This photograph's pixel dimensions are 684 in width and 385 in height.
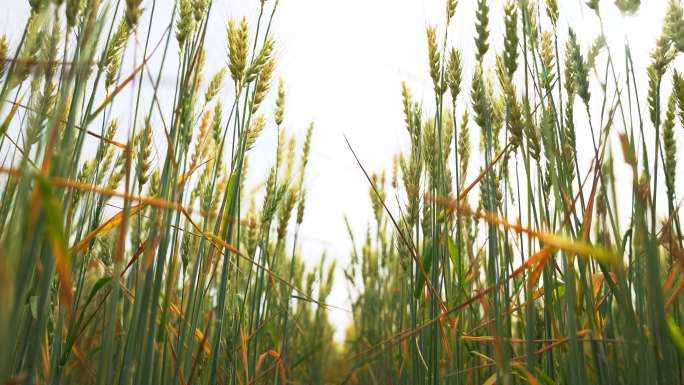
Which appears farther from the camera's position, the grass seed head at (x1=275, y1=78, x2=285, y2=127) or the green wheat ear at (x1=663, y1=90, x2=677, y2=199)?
the grass seed head at (x1=275, y1=78, x2=285, y2=127)

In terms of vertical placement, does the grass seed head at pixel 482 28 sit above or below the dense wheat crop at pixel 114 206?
above

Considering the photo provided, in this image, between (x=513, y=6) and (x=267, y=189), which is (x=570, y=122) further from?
(x=267, y=189)

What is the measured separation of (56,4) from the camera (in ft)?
2.80

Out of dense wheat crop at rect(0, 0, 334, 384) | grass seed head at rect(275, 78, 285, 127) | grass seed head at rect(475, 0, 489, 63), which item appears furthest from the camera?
grass seed head at rect(275, 78, 285, 127)

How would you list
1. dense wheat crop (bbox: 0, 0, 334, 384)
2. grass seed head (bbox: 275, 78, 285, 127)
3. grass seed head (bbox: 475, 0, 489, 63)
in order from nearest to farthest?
dense wheat crop (bbox: 0, 0, 334, 384)
grass seed head (bbox: 475, 0, 489, 63)
grass seed head (bbox: 275, 78, 285, 127)

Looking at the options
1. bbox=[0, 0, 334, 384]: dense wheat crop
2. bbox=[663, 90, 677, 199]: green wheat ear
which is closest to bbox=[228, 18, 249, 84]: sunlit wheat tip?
bbox=[0, 0, 334, 384]: dense wheat crop

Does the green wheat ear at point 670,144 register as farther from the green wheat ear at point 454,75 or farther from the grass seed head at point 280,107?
the grass seed head at point 280,107

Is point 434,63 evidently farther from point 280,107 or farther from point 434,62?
point 280,107

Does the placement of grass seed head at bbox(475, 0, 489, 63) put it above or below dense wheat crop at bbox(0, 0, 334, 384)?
above

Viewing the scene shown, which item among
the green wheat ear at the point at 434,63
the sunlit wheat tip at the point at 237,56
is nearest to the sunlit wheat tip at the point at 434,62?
the green wheat ear at the point at 434,63

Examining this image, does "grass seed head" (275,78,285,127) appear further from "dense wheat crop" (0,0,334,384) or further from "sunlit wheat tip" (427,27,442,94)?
"sunlit wheat tip" (427,27,442,94)

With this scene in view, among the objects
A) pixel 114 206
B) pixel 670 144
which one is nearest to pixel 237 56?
pixel 114 206

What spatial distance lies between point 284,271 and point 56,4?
2192 millimetres

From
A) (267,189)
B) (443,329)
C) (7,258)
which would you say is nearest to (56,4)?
(7,258)
